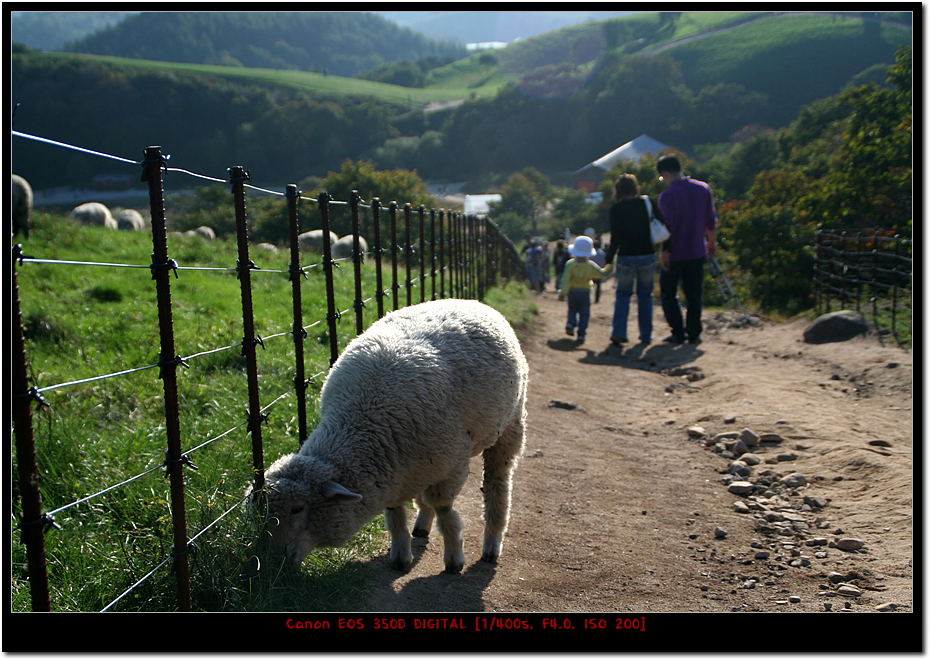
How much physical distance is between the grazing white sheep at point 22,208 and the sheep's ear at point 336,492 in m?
9.76

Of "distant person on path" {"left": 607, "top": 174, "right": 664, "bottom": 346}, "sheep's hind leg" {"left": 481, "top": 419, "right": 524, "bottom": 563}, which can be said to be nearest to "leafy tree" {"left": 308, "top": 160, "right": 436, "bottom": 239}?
"distant person on path" {"left": 607, "top": 174, "right": 664, "bottom": 346}

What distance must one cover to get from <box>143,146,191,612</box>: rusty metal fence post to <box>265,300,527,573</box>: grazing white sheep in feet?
1.64

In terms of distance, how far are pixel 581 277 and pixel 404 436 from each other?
697cm

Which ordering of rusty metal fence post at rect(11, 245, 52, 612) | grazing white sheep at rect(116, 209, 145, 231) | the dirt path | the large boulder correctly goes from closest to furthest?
rusty metal fence post at rect(11, 245, 52, 612) < the dirt path < the large boulder < grazing white sheep at rect(116, 209, 145, 231)

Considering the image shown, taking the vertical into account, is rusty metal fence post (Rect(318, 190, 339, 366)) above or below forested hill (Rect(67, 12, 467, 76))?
below

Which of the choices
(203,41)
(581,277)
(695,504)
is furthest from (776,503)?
(203,41)

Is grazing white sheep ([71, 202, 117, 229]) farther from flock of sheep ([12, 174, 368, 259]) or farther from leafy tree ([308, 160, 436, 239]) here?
leafy tree ([308, 160, 436, 239])

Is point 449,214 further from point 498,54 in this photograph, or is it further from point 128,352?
point 498,54

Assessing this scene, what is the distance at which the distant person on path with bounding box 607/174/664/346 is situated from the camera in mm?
8859

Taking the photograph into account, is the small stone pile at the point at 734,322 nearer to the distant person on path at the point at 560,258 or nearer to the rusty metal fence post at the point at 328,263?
the distant person on path at the point at 560,258

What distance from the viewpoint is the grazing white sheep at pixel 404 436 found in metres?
2.97

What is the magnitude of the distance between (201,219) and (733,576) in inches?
943

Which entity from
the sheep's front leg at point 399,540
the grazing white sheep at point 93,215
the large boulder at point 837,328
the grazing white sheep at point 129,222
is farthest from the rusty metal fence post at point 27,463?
the grazing white sheep at point 129,222

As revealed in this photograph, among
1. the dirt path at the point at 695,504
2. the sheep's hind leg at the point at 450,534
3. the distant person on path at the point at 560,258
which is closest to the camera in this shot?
the dirt path at the point at 695,504
